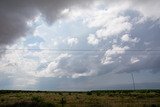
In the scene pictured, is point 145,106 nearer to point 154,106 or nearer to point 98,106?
point 154,106

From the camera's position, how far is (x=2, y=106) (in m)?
34.4

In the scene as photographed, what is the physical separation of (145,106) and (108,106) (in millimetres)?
4922

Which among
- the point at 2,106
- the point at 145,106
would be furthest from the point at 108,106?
the point at 2,106

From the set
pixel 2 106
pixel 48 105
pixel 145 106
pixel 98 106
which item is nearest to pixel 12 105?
pixel 2 106

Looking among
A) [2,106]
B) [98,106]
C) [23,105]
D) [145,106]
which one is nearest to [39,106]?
[23,105]

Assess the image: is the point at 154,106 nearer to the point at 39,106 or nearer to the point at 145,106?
the point at 145,106

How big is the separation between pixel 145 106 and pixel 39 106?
13.4 m

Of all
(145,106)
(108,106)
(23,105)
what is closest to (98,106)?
(108,106)

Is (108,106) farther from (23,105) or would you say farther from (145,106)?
(23,105)

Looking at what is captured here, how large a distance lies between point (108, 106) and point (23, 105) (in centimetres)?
1042

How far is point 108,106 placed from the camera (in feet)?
113

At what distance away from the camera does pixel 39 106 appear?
1334 inches

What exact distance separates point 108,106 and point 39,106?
8.50m

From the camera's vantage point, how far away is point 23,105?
33625mm
